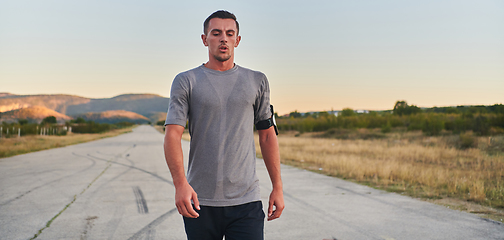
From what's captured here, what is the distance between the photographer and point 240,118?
2.28 metres

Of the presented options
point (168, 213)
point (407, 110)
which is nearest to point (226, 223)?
point (168, 213)

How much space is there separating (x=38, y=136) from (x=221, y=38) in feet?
157

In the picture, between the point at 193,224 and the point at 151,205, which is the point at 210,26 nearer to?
the point at 193,224

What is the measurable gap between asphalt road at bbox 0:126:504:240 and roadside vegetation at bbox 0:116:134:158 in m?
12.3

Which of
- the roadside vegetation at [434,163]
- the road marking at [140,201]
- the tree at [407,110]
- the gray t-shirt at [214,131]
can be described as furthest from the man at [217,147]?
the tree at [407,110]

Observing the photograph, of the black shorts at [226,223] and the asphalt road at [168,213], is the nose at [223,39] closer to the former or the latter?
the black shorts at [226,223]

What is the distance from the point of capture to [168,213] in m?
6.63

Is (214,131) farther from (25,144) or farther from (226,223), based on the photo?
(25,144)

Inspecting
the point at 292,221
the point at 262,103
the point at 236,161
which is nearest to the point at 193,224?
the point at 236,161

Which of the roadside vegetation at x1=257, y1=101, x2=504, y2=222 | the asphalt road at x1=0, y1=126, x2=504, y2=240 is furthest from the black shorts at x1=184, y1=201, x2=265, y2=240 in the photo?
the roadside vegetation at x1=257, y1=101, x2=504, y2=222

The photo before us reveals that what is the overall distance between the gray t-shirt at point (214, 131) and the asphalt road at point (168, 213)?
3.23 m

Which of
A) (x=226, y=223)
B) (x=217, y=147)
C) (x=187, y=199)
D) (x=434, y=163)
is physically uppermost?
(x=217, y=147)

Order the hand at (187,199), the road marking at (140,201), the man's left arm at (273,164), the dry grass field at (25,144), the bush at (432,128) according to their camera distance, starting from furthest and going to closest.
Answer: the bush at (432,128)
the dry grass field at (25,144)
the road marking at (140,201)
the man's left arm at (273,164)
the hand at (187,199)

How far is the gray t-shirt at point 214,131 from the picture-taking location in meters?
2.23
